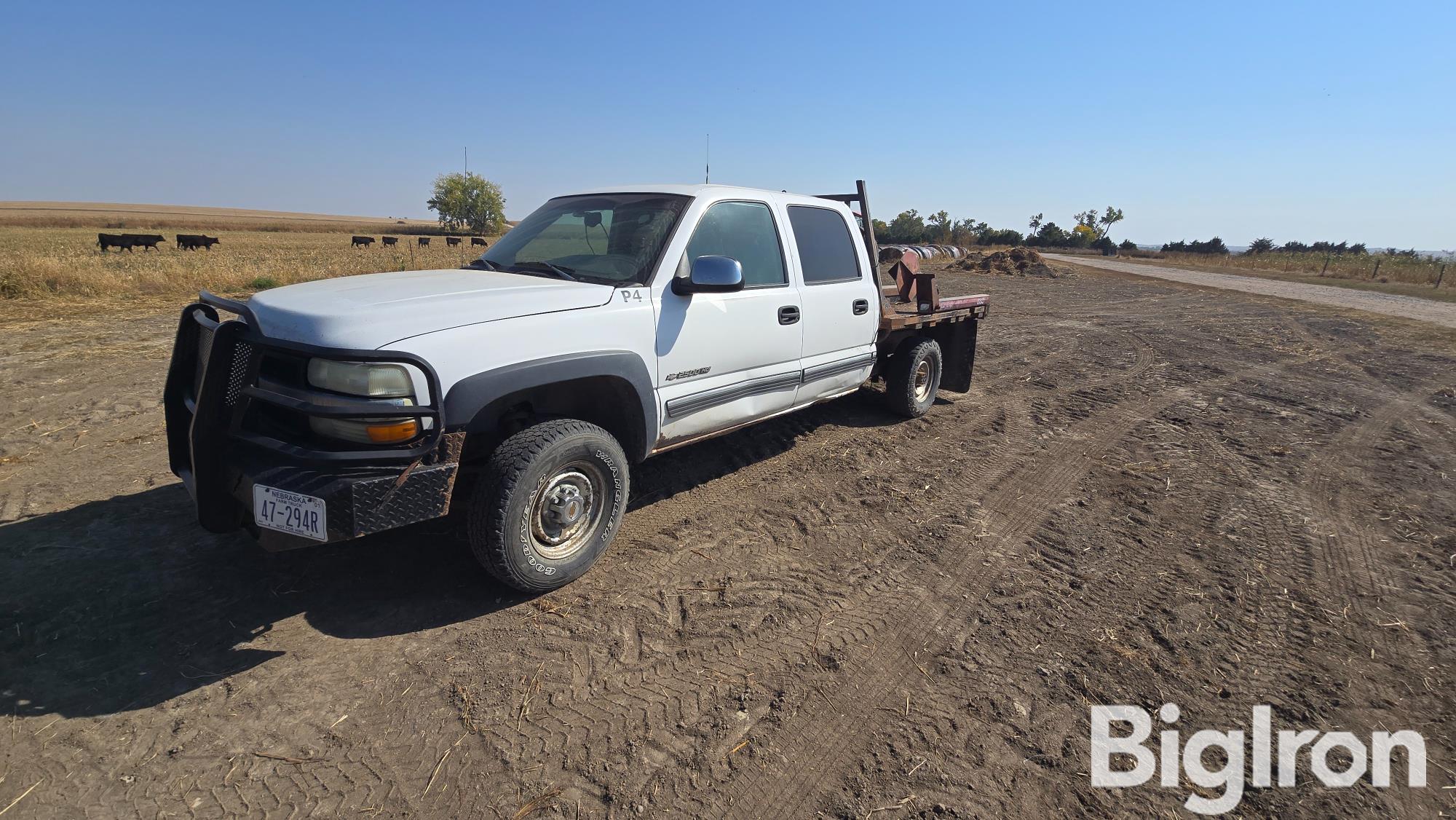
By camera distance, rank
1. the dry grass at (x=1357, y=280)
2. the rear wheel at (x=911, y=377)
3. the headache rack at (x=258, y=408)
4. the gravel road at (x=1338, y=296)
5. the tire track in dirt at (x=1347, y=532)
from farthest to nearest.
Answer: the dry grass at (x=1357, y=280) → the gravel road at (x=1338, y=296) → the rear wheel at (x=911, y=377) → the tire track in dirt at (x=1347, y=532) → the headache rack at (x=258, y=408)

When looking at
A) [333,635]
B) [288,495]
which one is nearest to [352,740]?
[333,635]

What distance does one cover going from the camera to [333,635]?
2.93 meters

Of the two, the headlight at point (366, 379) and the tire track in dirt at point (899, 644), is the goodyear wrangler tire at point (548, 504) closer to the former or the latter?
the headlight at point (366, 379)

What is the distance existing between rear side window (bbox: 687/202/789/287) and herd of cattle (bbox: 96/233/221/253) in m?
35.4

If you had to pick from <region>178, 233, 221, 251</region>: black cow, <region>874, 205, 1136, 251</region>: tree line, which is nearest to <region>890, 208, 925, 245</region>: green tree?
<region>874, 205, 1136, 251</region>: tree line

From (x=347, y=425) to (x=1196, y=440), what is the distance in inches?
254

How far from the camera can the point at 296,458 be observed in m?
2.61

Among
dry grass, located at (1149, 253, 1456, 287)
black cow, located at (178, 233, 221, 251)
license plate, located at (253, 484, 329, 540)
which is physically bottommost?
license plate, located at (253, 484, 329, 540)

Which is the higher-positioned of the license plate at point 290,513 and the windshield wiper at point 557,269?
the windshield wiper at point 557,269

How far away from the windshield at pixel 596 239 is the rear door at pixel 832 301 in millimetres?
1071

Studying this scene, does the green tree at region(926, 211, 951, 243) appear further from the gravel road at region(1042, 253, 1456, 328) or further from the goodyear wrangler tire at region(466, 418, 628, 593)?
the goodyear wrangler tire at region(466, 418, 628, 593)

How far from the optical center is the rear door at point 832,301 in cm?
468

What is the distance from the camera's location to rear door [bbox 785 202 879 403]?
4.68 m

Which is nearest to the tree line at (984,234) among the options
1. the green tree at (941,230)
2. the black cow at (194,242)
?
the green tree at (941,230)
